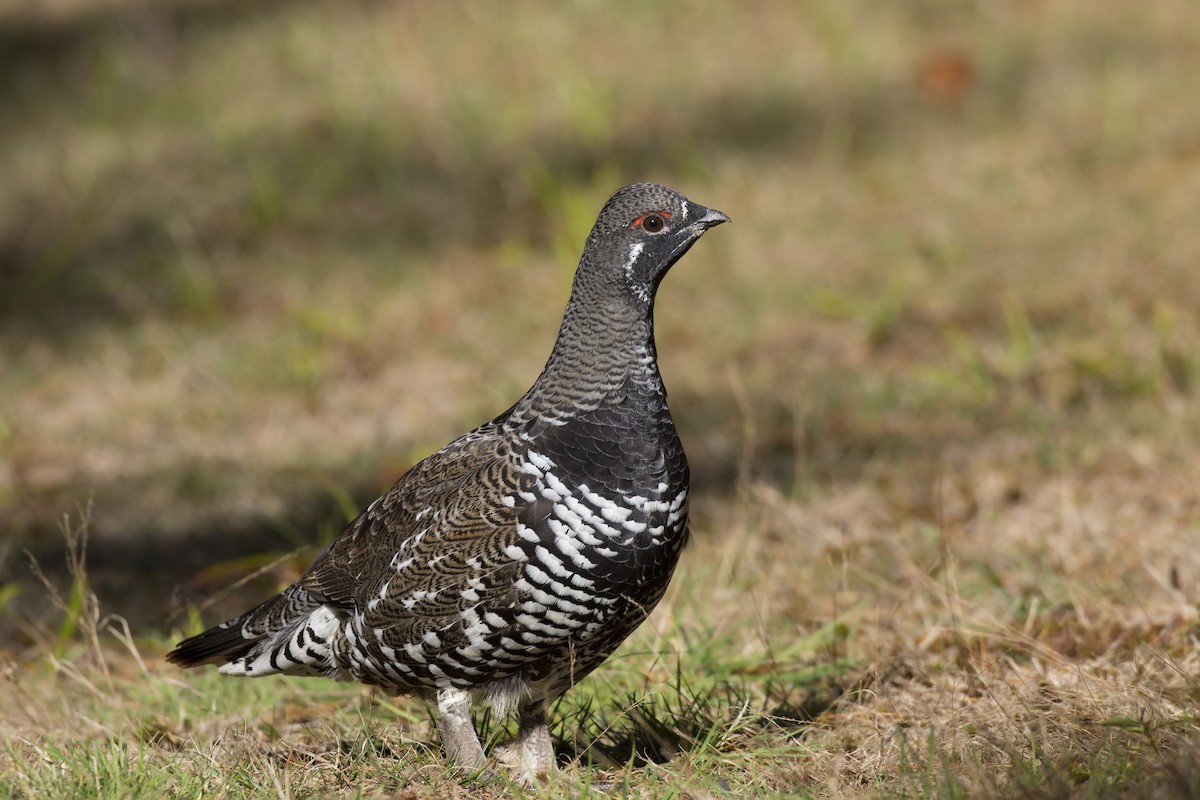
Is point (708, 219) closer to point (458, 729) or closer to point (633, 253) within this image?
point (633, 253)

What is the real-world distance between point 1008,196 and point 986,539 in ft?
15.4

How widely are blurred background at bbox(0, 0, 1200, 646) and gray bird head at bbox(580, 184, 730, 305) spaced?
1.65m

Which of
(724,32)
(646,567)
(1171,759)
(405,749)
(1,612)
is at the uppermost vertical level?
(724,32)

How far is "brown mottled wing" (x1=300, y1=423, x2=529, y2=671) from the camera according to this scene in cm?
400

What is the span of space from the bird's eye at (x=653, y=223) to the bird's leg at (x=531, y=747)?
1.44 metres

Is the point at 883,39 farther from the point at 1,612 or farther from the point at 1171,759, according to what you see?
the point at 1171,759

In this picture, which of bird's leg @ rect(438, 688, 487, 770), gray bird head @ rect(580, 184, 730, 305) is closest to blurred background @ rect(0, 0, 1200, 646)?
bird's leg @ rect(438, 688, 487, 770)

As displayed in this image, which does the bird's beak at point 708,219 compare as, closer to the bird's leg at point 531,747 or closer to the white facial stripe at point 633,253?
the white facial stripe at point 633,253

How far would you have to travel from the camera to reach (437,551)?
4133mm

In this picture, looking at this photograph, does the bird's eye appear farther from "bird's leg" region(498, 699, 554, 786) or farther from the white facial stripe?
"bird's leg" region(498, 699, 554, 786)

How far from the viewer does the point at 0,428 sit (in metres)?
8.14

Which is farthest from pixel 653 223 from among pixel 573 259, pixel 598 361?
pixel 573 259

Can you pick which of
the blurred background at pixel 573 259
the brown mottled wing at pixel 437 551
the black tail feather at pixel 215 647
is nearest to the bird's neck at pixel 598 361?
the brown mottled wing at pixel 437 551

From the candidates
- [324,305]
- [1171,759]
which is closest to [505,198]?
[324,305]
